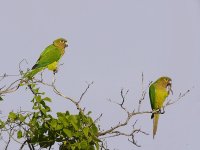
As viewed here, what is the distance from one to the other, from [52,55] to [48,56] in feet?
0.42

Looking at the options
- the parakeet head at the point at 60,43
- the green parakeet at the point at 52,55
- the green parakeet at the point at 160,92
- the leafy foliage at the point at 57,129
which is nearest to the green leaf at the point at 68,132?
the leafy foliage at the point at 57,129

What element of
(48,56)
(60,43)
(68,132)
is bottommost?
(68,132)

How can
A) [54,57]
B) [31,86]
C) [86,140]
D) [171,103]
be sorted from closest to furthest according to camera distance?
[86,140]
[31,86]
[171,103]
[54,57]

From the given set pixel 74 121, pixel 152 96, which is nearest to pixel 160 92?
pixel 152 96

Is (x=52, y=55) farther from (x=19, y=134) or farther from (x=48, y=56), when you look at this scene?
(x=19, y=134)

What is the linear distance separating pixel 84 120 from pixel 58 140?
27 cm

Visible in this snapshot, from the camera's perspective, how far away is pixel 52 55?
636 centimetres

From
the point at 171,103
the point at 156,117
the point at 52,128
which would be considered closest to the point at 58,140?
the point at 52,128

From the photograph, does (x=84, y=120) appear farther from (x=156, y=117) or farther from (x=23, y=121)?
(x=156, y=117)

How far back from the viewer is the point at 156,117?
18.9 feet

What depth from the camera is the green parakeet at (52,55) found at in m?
5.92

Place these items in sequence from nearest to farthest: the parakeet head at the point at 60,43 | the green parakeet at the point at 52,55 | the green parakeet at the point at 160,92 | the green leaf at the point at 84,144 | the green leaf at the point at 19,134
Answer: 1. the green leaf at the point at 84,144
2. the green leaf at the point at 19,134
3. the green parakeet at the point at 52,55
4. the green parakeet at the point at 160,92
5. the parakeet head at the point at 60,43

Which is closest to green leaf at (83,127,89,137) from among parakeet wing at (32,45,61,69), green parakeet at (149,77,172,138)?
parakeet wing at (32,45,61,69)

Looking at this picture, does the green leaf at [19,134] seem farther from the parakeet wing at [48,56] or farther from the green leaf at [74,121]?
the parakeet wing at [48,56]
